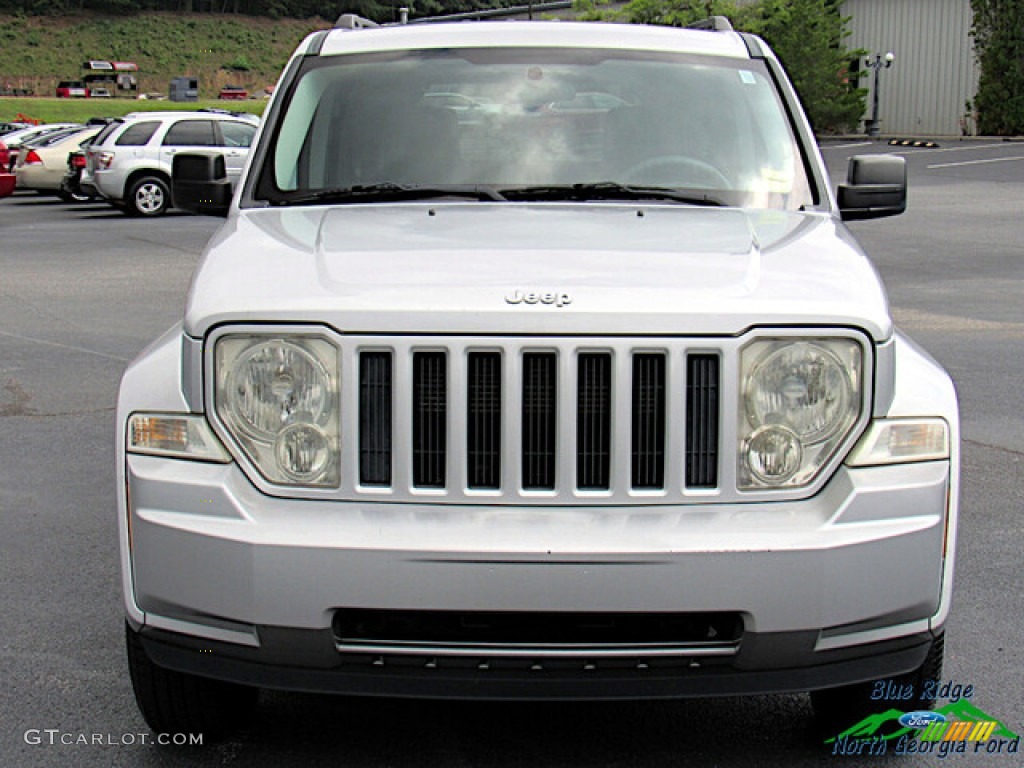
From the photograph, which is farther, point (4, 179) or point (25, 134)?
point (25, 134)

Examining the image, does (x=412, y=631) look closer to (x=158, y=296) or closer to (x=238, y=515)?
(x=238, y=515)

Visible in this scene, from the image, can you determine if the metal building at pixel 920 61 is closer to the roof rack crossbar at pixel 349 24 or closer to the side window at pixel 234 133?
the side window at pixel 234 133

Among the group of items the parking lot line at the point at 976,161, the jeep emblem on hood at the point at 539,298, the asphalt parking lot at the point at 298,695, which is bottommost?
the parking lot line at the point at 976,161

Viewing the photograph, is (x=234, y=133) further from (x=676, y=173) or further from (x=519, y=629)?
(x=519, y=629)

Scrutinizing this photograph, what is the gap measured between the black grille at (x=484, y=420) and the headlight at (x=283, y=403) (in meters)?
0.30

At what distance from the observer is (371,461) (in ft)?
10.6

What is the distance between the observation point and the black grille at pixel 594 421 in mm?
3172

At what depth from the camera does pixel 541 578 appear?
3.06 metres

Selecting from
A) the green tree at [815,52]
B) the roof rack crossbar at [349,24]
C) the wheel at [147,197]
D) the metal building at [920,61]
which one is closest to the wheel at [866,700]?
the roof rack crossbar at [349,24]

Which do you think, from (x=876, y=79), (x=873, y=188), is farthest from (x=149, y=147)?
(x=876, y=79)

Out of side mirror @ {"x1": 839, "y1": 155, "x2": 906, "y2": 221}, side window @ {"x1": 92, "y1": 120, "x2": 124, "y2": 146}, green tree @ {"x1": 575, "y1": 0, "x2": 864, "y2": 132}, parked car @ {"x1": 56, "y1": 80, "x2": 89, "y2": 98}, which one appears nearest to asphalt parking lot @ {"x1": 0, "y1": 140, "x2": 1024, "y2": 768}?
side mirror @ {"x1": 839, "y1": 155, "x2": 906, "y2": 221}

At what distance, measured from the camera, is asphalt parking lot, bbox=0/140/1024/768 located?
372 cm

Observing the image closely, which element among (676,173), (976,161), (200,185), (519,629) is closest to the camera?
(519,629)
